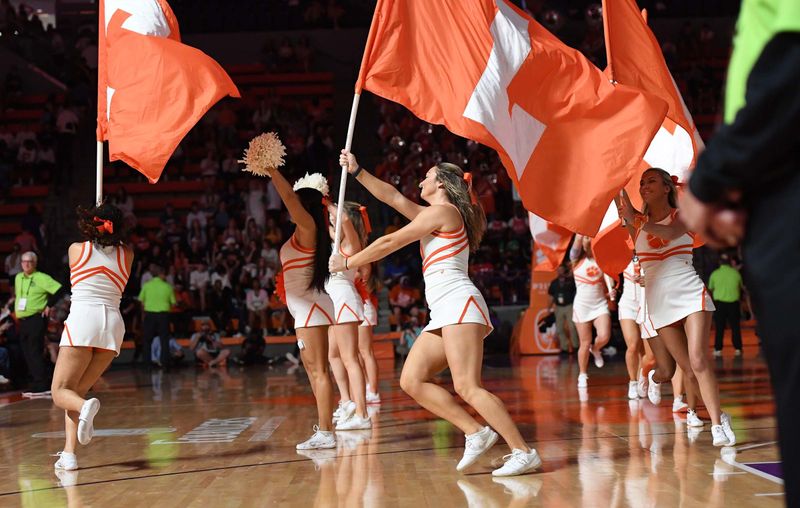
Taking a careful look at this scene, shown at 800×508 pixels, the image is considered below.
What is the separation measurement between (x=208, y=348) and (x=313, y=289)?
11.1 m

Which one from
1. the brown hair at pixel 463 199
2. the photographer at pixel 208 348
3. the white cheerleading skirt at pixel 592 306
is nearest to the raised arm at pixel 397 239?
the brown hair at pixel 463 199

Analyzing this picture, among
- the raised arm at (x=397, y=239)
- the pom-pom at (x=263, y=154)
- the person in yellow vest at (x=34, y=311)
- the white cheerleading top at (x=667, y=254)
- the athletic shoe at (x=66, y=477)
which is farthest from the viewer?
the person in yellow vest at (x=34, y=311)

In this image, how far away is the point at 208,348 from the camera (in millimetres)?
17484

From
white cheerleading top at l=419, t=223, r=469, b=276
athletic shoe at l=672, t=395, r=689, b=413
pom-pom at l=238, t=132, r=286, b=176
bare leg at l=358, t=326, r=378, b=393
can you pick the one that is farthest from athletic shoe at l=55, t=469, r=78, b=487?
athletic shoe at l=672, t=395, r=689, b=413

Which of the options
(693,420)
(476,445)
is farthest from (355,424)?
(693,420)

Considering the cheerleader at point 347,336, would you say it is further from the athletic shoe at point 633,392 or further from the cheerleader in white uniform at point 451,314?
the athletic shoe at point 633,392

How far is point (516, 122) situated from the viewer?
251 inches

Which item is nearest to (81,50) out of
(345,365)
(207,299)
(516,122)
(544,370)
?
(207,299)

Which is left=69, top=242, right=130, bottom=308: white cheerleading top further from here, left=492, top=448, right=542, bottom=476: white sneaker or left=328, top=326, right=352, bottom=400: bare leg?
left=492, top=448, right=542, bottom=476: white sneaker

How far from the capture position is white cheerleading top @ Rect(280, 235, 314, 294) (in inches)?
274

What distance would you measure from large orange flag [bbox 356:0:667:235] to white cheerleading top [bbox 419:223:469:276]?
0.76 m

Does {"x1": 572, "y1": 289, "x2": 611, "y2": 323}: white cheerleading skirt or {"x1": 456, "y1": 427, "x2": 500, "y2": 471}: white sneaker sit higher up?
{"x1": 572, "y1": 289, "x2": 611, "y2": 323}: white cheerleading skirt

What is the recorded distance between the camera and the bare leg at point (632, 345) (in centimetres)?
966

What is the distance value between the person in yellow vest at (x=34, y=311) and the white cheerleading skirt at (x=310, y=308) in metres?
6.59
